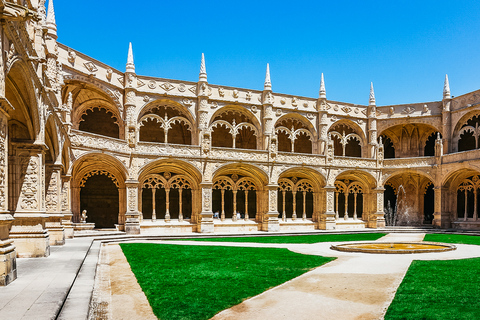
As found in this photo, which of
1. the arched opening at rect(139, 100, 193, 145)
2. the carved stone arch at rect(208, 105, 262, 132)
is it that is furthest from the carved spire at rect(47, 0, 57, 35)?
the carved stone arch at rect(208, 105, 262, 132)

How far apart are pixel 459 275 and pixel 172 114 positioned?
892 inches

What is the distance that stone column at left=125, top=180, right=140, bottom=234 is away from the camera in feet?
78.7

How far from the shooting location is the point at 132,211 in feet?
79.7

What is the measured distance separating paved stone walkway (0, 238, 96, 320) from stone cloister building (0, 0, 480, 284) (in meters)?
9.04

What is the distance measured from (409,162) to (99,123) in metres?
23.4

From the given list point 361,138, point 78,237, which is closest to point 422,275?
point 78,237

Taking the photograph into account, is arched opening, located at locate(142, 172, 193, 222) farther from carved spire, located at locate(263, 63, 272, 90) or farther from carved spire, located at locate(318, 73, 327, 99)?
carved spire, located at locate(318, 73, 327, 99)

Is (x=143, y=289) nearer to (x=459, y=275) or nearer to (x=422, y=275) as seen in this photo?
(x=422, y=275)

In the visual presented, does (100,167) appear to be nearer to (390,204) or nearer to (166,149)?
(166,149)

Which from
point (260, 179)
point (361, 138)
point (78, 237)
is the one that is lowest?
point (78, 237)

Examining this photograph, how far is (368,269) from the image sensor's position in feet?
34.5

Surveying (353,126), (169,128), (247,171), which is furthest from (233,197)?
(353,126)

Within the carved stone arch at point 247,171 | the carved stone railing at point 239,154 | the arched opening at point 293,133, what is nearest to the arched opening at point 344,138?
the arched opening at point 293,133

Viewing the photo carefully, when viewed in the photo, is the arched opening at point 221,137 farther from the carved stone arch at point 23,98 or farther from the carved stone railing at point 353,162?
the carved stone arch at point 23,98
